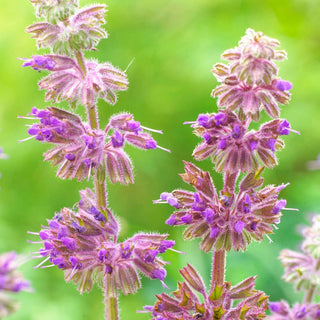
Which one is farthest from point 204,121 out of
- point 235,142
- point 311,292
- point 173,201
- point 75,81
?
point 311,292

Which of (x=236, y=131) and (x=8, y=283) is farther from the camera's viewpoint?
(x=236, y=131)

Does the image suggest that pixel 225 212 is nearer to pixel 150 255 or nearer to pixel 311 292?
pixel 150 255

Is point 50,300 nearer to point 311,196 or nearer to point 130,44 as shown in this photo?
point 311,196

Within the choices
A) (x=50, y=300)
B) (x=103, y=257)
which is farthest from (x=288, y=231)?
(x=103, y=257)

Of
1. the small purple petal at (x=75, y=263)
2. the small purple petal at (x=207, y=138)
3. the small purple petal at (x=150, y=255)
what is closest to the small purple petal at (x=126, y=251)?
the small purple petal at (x=150, y=255)

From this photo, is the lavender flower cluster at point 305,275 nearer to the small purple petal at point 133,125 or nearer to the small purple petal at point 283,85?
the small purple petal at point 283,85

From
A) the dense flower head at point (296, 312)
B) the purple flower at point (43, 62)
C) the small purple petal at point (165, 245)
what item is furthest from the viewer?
the dense flower head at point (296, 312)
